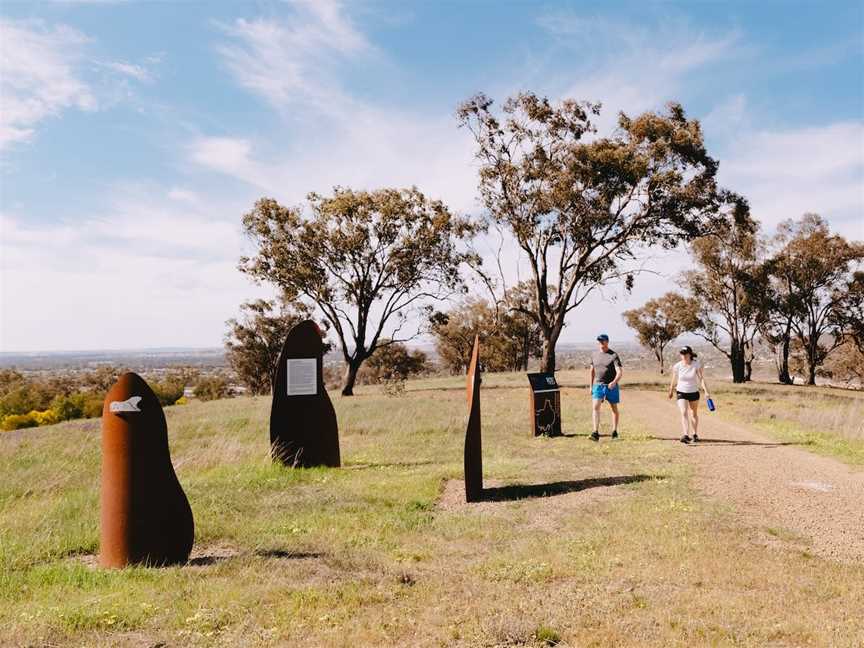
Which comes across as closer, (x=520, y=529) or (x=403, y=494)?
(x=520, y=529)

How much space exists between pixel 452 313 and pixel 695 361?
45.5 metres

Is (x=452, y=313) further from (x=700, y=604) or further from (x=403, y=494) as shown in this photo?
(x=700, y=604)

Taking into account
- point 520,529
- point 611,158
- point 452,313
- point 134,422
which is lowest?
point 520,529

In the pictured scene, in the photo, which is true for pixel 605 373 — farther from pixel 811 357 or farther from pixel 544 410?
pixel 811 357

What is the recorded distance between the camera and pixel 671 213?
2683cm

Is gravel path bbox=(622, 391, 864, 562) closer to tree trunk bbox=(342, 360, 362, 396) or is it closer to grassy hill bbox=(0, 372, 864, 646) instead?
grassy hill bbox=(0, 372, 864, 646)

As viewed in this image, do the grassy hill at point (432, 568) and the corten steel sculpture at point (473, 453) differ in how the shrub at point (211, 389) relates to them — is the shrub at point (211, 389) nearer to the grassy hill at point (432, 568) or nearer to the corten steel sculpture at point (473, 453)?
the grassy hill at point (432, 568)

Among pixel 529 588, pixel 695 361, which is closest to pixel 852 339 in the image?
pixel 695 361

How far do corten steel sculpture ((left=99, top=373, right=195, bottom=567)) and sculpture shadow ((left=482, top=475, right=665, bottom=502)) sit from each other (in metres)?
4.04

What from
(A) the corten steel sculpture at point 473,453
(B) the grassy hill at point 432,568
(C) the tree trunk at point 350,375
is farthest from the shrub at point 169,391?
(A) the corten steel sculpture at point 473,453

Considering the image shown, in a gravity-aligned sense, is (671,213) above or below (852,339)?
above

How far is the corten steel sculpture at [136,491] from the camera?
5.94 meters

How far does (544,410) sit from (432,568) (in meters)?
8.57

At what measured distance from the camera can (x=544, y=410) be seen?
45.8ft
